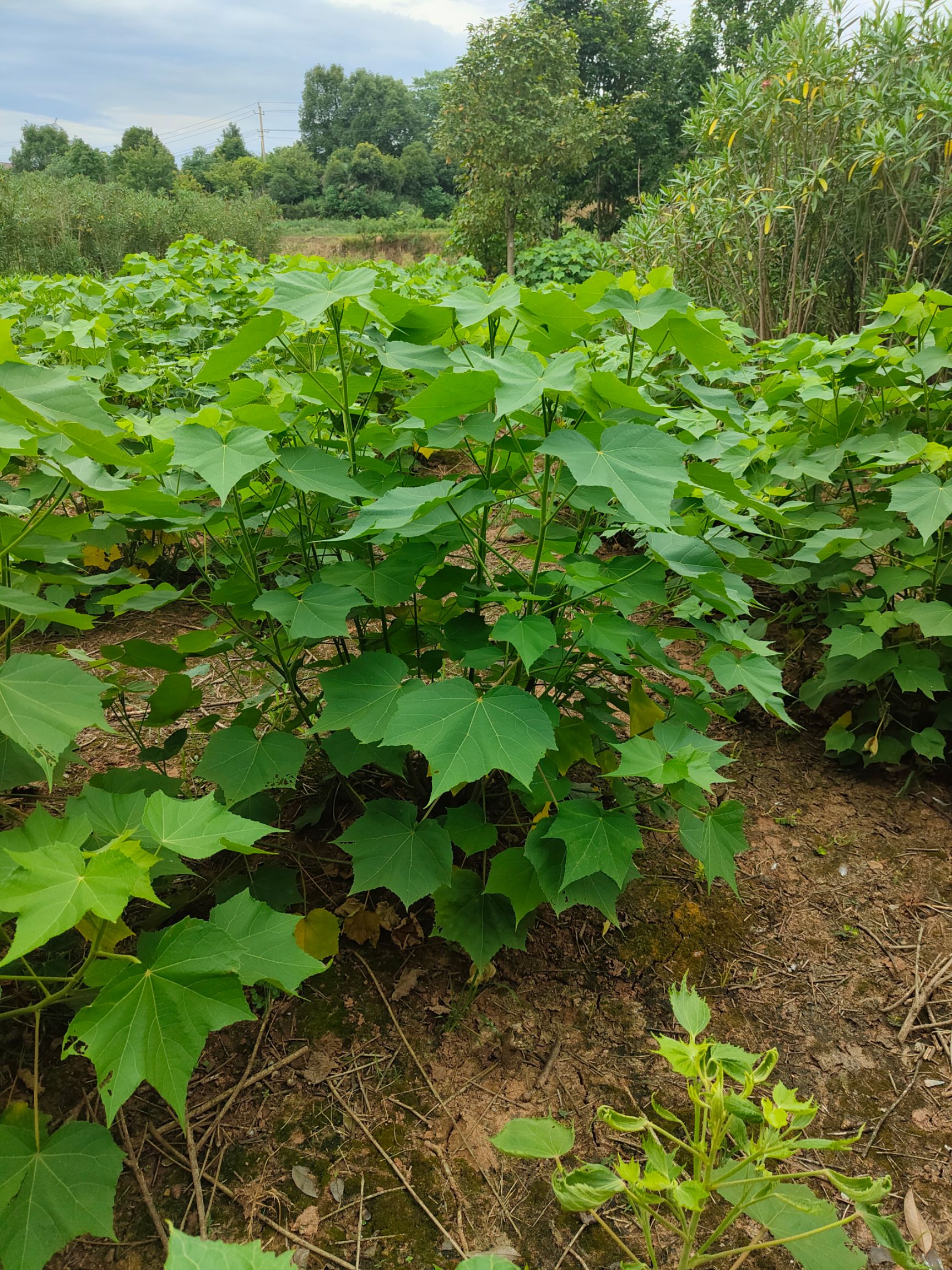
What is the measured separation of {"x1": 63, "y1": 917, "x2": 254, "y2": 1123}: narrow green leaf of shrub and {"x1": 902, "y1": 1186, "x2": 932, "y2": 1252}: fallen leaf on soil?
134cm

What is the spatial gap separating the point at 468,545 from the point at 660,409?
47 cm

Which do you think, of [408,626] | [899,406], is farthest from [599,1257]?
[899,406]

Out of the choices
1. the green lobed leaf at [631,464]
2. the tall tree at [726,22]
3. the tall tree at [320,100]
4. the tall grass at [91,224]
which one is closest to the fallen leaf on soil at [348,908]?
the green lobed leaf at [631,464]

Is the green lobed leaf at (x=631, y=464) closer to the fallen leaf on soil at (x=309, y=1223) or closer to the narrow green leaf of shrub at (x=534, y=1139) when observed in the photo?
the narrow green leaf of shrub at (x=534, y=1139)

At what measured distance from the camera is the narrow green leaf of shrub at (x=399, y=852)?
148 centimetres

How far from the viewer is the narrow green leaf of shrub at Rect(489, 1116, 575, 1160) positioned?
1.08 meters

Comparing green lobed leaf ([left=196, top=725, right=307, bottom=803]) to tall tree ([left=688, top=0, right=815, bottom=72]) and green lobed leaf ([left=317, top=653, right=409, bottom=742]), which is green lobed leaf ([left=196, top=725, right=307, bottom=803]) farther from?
tall tree ([left=688, top=0, right=815, bottom=72])

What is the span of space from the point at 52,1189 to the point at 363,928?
2.63ft

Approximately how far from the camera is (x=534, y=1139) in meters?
1.11

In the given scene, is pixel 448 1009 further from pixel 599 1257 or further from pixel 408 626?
pixel 408 626

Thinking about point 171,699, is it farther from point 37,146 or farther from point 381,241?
point 37,146

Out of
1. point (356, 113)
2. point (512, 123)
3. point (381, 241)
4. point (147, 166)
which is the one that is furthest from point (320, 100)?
point (512, 123)

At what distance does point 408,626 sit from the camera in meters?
1.86

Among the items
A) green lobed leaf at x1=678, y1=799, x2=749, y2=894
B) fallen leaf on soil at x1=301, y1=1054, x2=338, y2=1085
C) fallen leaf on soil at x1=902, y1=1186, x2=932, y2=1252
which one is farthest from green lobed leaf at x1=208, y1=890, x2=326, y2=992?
fallen leaf on soil at x1=902, y1=1186, x2=932, y2=1252
